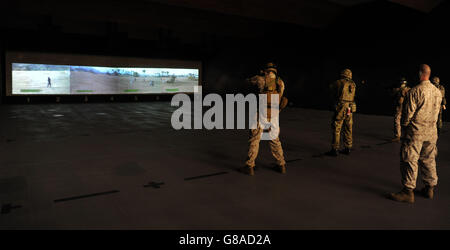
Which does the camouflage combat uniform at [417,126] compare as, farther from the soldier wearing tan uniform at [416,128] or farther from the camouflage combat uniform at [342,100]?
the camouflage combat uniform at [342,100]

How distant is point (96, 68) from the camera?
20.5 m

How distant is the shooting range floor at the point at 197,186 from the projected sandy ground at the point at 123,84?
522 inches

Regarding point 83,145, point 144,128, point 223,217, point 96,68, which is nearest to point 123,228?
point 223,217

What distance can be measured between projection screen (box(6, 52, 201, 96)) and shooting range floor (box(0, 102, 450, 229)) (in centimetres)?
1264

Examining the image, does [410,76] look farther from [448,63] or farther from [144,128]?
[144,128]

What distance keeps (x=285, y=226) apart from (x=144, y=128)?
7.56 metres

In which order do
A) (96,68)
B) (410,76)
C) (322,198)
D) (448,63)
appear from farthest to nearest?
1. (96,68)
2. (410,76)
3. (448,63)
4. (322,198)

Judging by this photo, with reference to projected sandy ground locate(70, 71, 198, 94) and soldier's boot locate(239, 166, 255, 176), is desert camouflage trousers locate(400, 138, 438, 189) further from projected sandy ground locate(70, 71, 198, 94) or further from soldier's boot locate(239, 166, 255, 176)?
projected sandy ground locate(70, 71, 198, 94)

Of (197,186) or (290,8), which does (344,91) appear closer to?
(197,186)

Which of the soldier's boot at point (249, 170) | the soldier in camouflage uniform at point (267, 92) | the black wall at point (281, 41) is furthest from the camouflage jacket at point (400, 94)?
the black wall at point (281, 41)

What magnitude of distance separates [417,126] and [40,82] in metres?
20.2

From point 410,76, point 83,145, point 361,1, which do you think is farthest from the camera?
point 361,1
